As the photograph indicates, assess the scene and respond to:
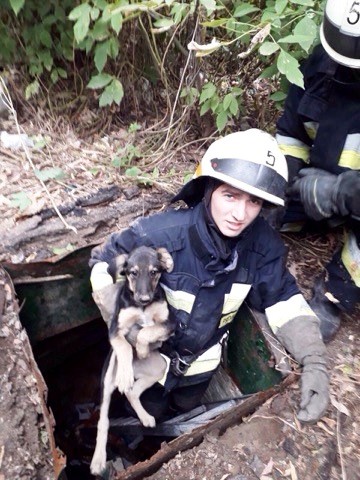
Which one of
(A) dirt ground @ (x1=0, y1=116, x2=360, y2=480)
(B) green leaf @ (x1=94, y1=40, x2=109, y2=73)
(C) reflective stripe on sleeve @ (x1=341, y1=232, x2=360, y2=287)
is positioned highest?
(B) green leaf @ (x1=94, y1=40, x2=109, y2=73)

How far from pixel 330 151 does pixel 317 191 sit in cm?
31

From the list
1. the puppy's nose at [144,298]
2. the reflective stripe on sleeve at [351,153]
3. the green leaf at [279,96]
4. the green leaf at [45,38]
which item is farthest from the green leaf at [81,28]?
the reflective stripe on sleeve at [351,153]

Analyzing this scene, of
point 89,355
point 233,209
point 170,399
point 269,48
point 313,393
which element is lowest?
point 89,355

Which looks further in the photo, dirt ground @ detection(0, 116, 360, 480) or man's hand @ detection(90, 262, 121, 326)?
man's hand @ detection(90, 262, 121, 326)

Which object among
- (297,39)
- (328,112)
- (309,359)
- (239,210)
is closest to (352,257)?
(309,359)

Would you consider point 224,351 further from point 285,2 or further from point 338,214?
point 285,2

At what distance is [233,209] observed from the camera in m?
2.58

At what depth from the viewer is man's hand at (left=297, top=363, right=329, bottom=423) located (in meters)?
2.54

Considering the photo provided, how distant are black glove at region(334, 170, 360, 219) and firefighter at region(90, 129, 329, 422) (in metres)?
0.50

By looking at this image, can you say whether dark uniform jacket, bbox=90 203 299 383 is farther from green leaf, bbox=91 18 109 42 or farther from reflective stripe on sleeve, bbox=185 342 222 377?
green leaf, bbox=91 18 109 42

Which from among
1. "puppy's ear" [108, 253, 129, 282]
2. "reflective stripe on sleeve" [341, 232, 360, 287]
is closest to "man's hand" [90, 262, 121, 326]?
"puppy's ear" [108, 253, 129, 282]

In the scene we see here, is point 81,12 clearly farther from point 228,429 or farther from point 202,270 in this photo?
point 228,429

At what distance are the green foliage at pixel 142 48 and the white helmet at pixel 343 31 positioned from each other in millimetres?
354

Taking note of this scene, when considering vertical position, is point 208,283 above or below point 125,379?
above
